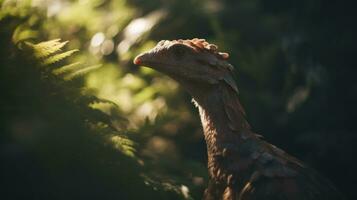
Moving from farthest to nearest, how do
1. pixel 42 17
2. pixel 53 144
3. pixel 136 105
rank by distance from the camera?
1. pixel 136 105
2. pixel 42 17
3. pixel 53 144

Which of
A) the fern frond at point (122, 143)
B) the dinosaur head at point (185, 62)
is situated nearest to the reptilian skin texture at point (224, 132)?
the dinosaur head at point (185, 62)

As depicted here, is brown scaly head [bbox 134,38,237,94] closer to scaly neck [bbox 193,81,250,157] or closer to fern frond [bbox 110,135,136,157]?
scaly neck [bbox 193,81,250,157]

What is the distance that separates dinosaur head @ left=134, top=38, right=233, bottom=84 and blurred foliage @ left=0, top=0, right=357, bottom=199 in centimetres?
42

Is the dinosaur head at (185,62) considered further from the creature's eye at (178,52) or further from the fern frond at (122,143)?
the fern frond at (122,143)

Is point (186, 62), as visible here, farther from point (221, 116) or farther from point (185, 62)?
point (221, 116)

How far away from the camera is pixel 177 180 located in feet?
13.1

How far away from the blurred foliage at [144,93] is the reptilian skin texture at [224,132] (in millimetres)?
449

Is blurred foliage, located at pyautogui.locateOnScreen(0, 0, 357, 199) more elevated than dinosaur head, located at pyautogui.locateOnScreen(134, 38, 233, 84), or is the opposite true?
dinosaur head, located at pyautogui.locateOnScreen(134, 38, 233, 84)

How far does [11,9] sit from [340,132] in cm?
317

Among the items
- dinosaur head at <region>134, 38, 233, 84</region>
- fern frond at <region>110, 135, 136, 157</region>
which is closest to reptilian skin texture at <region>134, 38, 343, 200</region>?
dinosaur head at <region>134, 38, 233, 84</region>

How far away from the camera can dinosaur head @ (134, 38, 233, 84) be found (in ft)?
10.3

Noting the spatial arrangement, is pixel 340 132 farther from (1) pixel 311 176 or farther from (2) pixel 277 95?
(1) pixel 311 176

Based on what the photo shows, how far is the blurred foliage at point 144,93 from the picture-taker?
121 inches

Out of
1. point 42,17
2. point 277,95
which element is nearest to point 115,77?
point 42,17
